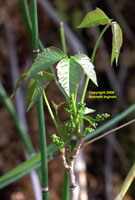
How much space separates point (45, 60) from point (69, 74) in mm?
35

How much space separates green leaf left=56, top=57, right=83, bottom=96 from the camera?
367mm

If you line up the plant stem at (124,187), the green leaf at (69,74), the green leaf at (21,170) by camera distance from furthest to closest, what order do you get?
the green leaf at (21,170)
the plant stem at (124,187)
the green leaf at (69,74)

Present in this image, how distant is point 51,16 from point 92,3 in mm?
209

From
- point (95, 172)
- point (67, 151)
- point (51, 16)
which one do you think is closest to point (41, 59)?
point (67, 151)

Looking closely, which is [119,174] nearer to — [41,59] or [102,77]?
[102,77]

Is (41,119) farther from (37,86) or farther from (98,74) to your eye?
(98,74)

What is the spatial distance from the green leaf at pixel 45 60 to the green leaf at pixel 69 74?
0.01 metres

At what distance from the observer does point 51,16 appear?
1553 mm

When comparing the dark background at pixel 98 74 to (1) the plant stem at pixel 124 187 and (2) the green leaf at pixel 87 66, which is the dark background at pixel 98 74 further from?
(2) the green leaf at pixel 87 66

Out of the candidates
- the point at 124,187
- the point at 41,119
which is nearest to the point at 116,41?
the point at 41,119

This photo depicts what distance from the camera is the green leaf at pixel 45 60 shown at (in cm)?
38

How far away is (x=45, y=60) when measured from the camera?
1.26 feet

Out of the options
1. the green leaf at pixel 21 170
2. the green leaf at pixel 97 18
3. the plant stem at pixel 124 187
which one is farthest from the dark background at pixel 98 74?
the green leaf at pixel 97 18

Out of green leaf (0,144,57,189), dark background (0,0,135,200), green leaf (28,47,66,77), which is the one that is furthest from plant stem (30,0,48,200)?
dark background (0,0,135,200)
